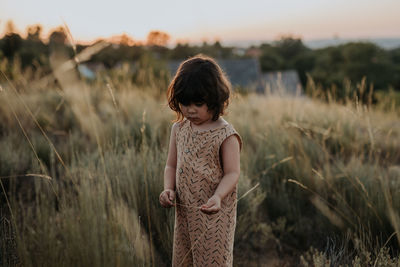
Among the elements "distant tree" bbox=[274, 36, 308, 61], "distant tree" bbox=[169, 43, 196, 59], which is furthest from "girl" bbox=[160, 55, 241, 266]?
"distant tree" bbox=[274, 36, 308, 61]

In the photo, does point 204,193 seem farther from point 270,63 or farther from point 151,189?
point 270,63

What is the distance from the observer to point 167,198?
1.41 metres

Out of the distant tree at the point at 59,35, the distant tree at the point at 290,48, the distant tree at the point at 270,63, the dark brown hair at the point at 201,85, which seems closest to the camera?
the dark brown hair at the point at 201,85

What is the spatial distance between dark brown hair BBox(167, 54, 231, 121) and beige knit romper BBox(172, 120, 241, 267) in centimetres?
14

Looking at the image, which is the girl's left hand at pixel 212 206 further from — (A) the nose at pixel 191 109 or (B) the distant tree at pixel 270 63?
(B) the distant tree at pixel 270 63

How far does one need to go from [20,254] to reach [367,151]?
13.3 feet

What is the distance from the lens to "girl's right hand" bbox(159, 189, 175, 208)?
1.41m

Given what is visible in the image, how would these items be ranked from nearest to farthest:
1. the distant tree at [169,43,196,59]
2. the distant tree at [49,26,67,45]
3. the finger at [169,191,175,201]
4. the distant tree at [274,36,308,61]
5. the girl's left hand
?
the girl's left hand, the finger at [169,191,175,201], the distant tree at [49,26,67,45], the distant tree at [169,43,196,59], the distant tree at [274,36,308,61]

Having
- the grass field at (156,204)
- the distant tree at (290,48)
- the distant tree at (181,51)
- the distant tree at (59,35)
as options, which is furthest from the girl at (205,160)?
the distant tree at (290,48)

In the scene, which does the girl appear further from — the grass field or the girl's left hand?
the grass field

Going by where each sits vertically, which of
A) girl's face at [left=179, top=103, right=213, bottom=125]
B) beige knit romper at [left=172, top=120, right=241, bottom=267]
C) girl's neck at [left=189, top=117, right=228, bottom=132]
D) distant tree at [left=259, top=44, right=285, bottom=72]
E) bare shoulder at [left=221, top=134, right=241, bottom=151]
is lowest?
distant tree at [left=259, top=44, right=285, bottom=72]

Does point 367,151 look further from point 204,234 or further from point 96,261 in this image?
point 96,261

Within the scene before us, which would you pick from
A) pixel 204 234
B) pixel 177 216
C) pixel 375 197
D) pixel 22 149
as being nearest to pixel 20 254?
pixel 177 216

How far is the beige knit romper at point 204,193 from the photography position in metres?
1.43
